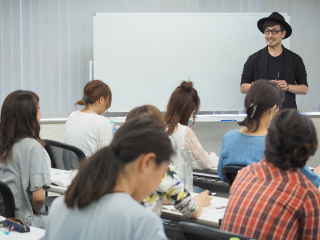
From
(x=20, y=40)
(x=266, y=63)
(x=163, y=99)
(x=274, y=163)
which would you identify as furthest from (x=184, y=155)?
(x=20, y=40)

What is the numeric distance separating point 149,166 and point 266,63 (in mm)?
3374

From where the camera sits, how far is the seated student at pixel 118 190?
931mm

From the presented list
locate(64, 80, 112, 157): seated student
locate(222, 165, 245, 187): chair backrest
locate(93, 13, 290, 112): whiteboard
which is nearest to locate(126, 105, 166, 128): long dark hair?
locate(222, 165, 245, 187): chair backrest

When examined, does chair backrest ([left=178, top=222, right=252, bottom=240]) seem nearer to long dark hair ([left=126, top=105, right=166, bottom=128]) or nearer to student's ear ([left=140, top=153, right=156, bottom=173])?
student's ear ([left=140, top=153, right=156, bottom=173])

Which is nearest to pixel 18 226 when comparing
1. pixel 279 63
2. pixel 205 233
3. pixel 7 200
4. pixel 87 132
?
pixel 7 200

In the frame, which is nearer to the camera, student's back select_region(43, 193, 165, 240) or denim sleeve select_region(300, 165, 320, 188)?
student's back select_region(43, 193, 165, 240)

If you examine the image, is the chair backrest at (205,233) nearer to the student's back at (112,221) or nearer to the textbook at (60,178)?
the student's back at (112,221)

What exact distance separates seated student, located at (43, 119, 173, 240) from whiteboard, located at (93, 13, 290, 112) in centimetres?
385

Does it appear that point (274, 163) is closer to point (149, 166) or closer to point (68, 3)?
point (149, 166)

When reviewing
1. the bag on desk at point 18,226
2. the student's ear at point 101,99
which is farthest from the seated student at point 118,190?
the student's ear at point 101,99

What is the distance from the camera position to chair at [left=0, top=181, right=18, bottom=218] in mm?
1897

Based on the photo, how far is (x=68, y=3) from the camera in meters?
4.88

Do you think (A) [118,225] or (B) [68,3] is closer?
(A) [118,225]

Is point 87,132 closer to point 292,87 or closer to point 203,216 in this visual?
point 203,216
